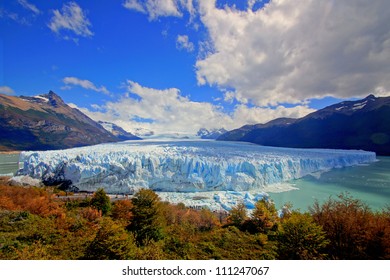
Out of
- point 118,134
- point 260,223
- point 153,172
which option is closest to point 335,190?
point 260,223

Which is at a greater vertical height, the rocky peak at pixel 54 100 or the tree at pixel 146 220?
A: the rocky peak at pixel 54 100

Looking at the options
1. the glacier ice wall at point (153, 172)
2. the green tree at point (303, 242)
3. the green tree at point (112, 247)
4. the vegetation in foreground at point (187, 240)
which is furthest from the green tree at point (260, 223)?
the glacier ice wall at point (153, 172)

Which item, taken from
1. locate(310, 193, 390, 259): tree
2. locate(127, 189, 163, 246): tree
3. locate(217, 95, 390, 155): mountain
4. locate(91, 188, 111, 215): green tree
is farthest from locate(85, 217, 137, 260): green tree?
locate(217, 95, 390, 155): mountain

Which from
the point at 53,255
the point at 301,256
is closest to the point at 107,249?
the point at 53,255

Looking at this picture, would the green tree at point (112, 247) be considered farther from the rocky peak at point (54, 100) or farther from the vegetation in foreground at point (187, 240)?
the rocky peak at point (54, 100)

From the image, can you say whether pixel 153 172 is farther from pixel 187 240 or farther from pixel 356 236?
pixel 356 236
